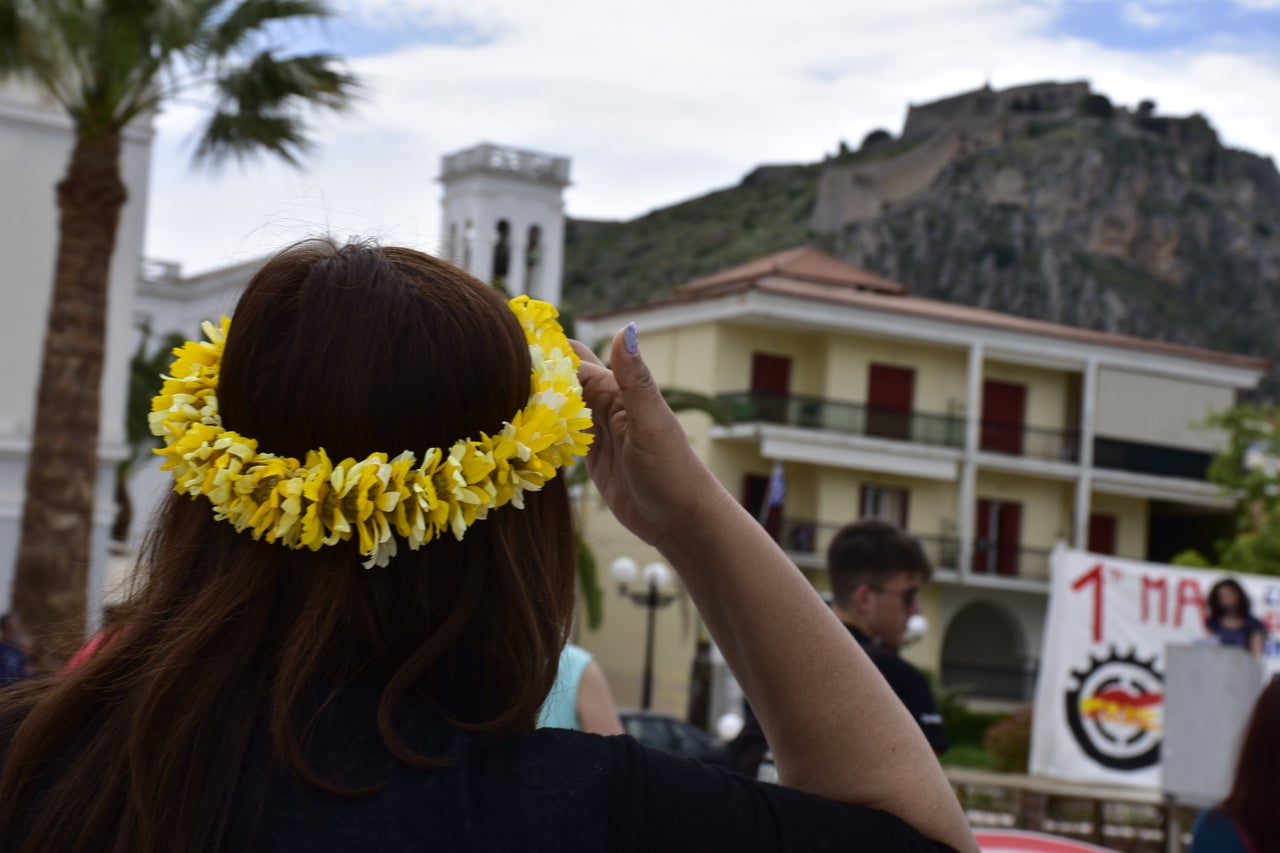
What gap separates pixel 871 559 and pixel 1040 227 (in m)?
93.7

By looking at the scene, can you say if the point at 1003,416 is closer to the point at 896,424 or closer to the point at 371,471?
the point at 896,424

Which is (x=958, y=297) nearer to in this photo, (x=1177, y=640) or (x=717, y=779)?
(x=1177, y=640)

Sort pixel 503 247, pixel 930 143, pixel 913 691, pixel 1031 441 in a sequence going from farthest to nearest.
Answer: pixel 930 143
pixel 503 247
pixel 1031 441
pixel 913 691

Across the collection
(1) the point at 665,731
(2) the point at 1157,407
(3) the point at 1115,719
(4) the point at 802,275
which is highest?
(4) the point at 802,275

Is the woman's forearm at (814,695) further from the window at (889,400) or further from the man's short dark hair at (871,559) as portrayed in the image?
the window at (889,400)

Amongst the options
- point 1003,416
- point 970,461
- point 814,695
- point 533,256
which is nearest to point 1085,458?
point 1003,416

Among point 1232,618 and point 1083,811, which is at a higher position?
point 1232,618

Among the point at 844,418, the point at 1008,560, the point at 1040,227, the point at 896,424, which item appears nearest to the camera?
the point at 844,418

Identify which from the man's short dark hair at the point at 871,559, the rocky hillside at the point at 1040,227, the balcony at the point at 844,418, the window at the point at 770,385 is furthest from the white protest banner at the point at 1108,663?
the rocky hillside at the point at 1040,227

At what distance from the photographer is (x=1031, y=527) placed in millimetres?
42531

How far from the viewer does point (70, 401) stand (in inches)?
583

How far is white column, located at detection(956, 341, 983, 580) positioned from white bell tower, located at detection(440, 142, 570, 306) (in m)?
17.4

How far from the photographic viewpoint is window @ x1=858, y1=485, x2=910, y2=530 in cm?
4031

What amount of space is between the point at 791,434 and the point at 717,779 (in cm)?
3742
